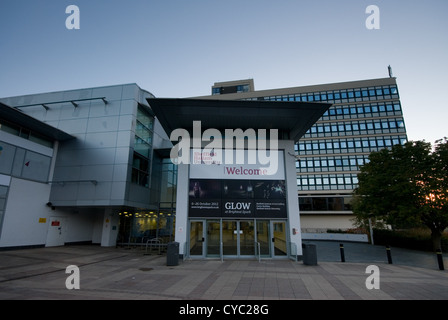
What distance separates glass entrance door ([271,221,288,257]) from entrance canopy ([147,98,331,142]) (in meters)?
6.06

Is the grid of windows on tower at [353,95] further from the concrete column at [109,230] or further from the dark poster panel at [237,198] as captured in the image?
the concrete column at [109,230]

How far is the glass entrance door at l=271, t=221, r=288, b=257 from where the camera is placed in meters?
14.1

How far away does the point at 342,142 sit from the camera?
4172 cm

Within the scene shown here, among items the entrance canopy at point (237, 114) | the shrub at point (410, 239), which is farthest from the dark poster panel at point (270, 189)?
the shrub at point (410, 239)

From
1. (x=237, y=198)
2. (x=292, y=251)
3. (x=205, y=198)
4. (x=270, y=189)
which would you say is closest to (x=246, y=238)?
(x=237, y=198)

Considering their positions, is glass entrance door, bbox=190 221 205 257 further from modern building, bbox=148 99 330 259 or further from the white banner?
the white banner

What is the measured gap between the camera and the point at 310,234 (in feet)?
105

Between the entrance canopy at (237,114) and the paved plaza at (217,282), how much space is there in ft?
26.9

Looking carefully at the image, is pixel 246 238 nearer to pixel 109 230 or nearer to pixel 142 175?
pixel 142 175

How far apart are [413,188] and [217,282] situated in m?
16.5
